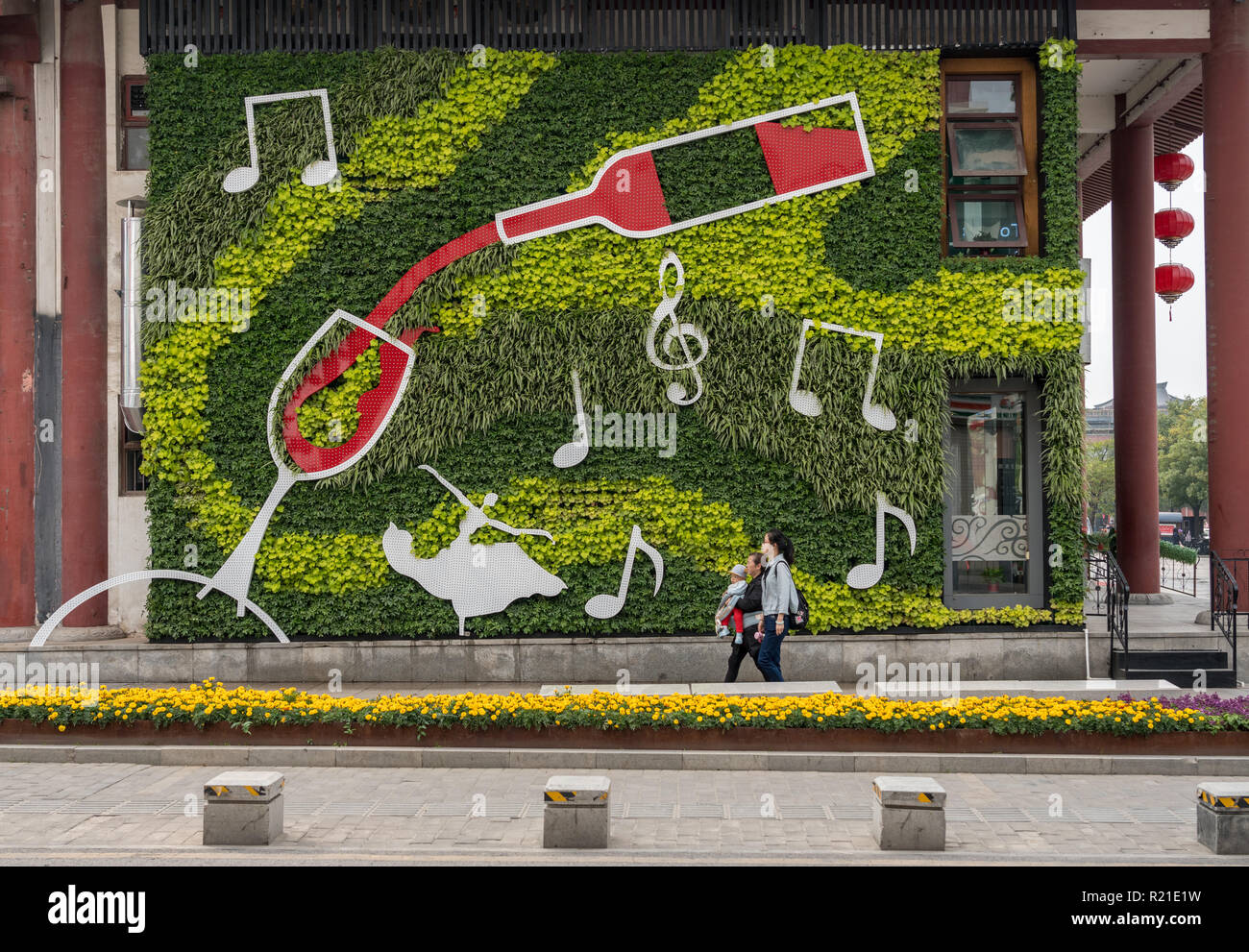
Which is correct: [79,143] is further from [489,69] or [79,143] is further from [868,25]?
[868,25]

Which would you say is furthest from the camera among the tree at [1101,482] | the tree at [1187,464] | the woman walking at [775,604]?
the tree at [1101,482]

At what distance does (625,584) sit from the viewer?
649 inches

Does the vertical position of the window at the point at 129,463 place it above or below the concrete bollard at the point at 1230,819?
above

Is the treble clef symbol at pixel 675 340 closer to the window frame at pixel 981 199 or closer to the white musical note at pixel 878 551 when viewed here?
the white musical note at pixel 878 551

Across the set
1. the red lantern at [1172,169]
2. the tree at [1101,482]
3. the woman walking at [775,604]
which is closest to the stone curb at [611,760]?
the woman walking at [775,604]

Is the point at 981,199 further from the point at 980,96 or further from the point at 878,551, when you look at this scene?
the point at 878,551

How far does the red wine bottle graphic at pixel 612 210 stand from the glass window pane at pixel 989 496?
4.01 m

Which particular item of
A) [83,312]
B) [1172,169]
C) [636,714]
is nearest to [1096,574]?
[1172,169]

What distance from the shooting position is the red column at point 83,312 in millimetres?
17266

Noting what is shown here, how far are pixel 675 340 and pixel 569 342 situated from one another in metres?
1.56

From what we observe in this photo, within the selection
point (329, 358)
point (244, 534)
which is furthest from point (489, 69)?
point (244, 534)

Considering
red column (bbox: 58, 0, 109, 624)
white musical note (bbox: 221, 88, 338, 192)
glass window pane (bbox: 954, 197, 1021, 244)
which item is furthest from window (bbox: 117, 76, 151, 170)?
glass window pane (bbox: 954, 197, 1021, 244)

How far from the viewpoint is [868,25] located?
55.0 feet

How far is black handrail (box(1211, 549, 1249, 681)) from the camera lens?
53.3ft
